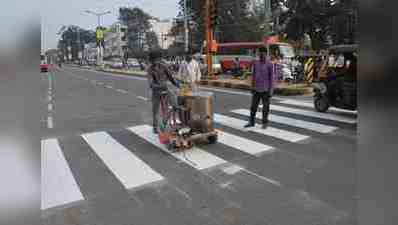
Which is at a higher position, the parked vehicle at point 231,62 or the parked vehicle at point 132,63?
the parked vehicle at point 132,63

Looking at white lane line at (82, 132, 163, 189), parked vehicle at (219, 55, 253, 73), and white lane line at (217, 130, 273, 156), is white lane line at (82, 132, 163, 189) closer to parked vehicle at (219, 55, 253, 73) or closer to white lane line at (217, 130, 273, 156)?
white lane line at (217, 130, 273, 156)

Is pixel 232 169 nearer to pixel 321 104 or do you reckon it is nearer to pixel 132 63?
pixel 321 104

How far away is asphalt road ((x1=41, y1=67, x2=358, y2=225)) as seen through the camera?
146 inches

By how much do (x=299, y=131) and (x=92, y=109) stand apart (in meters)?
6.92

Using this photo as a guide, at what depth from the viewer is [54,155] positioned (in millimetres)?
6250

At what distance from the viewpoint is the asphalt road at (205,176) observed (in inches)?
146

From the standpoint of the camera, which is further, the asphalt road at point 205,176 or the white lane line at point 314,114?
the white lane line at point 314,114

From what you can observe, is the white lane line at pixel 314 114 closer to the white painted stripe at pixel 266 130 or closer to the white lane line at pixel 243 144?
the white painted stripe at pixel 266 130

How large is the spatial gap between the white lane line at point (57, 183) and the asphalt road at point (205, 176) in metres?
0.01

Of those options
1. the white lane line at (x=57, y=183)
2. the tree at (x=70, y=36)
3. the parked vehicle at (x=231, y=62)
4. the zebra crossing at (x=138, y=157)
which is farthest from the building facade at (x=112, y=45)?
the white lane line at (x=57, y=183)

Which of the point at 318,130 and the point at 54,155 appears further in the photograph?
the point at 318,130

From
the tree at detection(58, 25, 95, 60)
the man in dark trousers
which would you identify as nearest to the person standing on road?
the tree at detection(58, 25, 95, 60)

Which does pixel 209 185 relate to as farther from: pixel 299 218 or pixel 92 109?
pixel 92 109
